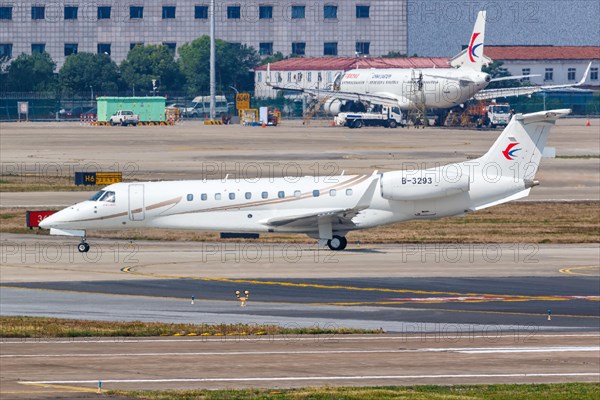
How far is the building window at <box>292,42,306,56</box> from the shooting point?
172 metres

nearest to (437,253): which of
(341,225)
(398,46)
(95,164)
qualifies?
(341,225)

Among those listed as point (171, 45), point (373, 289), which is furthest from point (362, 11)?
point (373, 289)

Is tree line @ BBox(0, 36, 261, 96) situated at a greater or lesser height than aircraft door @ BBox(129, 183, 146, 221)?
greater

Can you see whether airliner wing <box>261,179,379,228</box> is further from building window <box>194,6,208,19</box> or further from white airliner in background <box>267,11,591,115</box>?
building window <box>194,6,208,19</box>

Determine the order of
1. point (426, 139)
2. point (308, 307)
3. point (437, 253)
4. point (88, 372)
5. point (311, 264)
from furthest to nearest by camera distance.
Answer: point (426, 139) < point (437, 253) < point (311, 264) < point (308, 307) < point (88, 372)

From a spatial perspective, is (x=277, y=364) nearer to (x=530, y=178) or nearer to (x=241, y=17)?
(x=530, y=178)

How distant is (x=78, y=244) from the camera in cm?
5072

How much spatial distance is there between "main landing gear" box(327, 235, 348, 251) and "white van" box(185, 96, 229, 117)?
113049 mm

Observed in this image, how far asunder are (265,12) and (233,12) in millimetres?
4376

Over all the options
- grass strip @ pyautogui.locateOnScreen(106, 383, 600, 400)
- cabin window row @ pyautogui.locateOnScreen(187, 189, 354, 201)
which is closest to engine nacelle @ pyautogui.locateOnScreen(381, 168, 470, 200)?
cabin window row @ pyautogui.locateOnScreen(187, 189, 354, 201)

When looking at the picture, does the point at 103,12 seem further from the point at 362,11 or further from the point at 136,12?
the point at 362,11

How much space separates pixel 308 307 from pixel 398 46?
135 m

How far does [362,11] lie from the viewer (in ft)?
542

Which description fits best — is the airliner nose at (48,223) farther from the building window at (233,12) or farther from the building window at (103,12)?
the building window at (103,12)
